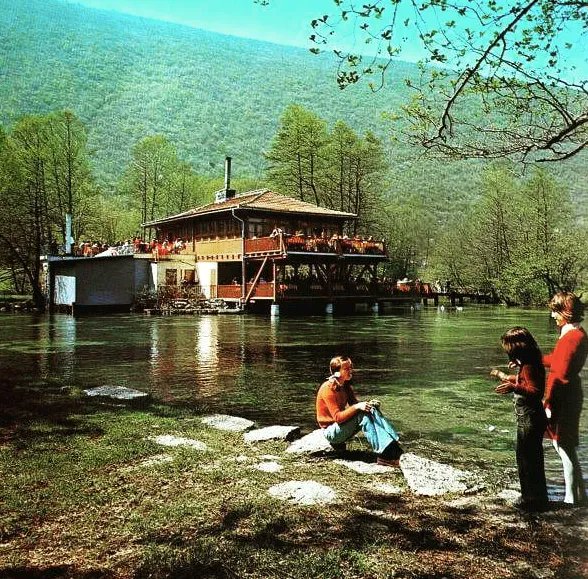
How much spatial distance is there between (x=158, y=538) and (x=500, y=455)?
3978mm

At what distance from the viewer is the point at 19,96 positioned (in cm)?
5484

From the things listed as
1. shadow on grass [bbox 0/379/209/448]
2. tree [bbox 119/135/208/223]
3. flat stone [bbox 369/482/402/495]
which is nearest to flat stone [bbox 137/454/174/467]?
shadow on grass [bbox 0/379/209/448]

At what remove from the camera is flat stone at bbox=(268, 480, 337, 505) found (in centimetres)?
476

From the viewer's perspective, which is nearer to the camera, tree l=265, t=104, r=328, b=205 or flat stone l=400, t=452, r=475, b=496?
flat stone l=400, t=452, r=475, b=496

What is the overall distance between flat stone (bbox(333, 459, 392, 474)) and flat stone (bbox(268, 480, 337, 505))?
68 cm

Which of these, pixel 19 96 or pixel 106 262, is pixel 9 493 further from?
pixel 19 96

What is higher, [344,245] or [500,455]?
[344,245]

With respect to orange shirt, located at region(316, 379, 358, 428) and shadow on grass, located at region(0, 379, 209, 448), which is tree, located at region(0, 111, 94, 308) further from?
orange shirt, located at region(316, 379, 358, 428)

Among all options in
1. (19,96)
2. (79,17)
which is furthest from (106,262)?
(79,17)

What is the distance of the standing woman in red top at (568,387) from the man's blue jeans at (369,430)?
164 centimetres

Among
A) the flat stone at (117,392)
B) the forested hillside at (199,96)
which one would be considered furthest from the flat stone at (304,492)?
the forested hillside at (199,96)

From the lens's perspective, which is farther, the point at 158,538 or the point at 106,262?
the point at 106,262

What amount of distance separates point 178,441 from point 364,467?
2.14 metres

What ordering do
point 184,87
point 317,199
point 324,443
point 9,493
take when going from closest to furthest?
1. point 9,493
2. point 324,443
3. point 317,199
4. point 184,87
